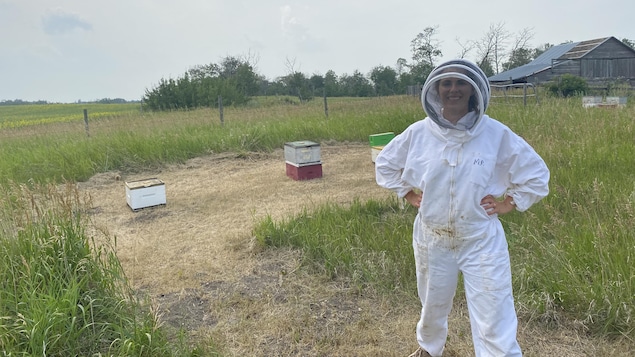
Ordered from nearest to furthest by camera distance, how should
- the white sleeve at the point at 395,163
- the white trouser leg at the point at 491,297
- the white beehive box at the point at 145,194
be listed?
the white trouser leg at the point at 491,297 < the white sleeve at the point at 395,163 < the white beehive box at the point at 145,194

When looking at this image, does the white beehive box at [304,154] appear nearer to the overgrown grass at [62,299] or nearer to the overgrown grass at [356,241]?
the overgrown grass at [356,241]

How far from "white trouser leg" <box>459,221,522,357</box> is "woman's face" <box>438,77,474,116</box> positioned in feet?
1.79

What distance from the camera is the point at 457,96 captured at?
78.6 inches

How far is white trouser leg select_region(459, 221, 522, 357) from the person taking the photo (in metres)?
1.86

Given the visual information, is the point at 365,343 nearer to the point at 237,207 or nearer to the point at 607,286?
the point at 607,286

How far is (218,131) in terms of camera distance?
34.6 ft

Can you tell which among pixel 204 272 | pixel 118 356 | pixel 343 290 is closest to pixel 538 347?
pixel 343 290

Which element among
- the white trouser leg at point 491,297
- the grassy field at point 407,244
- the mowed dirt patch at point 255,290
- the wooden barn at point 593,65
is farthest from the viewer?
the wooden barn at point 593,65

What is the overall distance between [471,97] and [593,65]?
33.6 m

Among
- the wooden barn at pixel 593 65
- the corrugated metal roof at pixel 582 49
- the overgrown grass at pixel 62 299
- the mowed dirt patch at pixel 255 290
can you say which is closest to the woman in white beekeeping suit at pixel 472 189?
the mowed dirt patch at pixel 255 290

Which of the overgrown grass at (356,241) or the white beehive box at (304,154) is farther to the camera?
the white beehive box at (304,154)

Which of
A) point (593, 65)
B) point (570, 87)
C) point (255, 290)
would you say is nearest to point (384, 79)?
point (593, 65)

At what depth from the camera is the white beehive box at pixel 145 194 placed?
19.3 feet

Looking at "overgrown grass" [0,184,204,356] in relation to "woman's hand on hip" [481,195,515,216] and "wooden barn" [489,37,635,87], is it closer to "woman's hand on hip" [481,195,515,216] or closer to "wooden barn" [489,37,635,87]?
"woman's hand on hip" [481,195,515,216]
